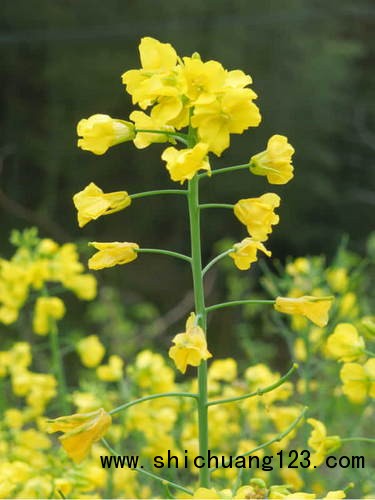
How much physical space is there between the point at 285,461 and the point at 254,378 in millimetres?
267

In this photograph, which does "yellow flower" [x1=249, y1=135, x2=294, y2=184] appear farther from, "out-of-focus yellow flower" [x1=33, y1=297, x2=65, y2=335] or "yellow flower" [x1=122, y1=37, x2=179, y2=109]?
"out-of-focus yellow flower" [x1=33, y1=297, x2=65, y2=335]

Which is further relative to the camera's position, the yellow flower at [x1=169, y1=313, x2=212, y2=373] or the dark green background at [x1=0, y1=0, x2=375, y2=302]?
the dark green background at [x1=0, y1=0, x2=375, y2=302]

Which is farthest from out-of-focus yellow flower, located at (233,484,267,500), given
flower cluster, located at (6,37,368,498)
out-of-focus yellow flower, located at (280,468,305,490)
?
out-of-focus yellow flower, located at (280,468,305,490)

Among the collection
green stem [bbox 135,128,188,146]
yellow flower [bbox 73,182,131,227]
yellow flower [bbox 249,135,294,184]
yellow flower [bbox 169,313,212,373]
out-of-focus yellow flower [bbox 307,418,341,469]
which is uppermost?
green stem [bbox 135,128,188,146]

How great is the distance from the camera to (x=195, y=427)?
51.9 inches

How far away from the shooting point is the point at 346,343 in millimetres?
974

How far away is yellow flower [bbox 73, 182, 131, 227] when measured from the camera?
2.39ft

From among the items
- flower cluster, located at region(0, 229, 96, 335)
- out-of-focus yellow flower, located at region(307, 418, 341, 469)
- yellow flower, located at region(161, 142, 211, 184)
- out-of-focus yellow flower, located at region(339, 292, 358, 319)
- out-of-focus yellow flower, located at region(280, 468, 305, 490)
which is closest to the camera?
yellow flower, located at region(161, 142, 211, 184)

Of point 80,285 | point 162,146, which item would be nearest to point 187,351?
point 80,285

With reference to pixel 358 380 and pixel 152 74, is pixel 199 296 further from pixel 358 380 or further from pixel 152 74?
pixel 358 380

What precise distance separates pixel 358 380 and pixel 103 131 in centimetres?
42

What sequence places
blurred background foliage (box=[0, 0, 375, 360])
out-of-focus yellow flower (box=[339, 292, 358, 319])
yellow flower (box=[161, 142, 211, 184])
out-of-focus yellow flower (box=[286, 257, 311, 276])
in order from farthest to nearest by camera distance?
blurred background foliage (box=[0, 0, 375, 360]) < out-of-focus yellow flower (box=[339, 292, 358, 319]) < out-of-focus yellow flower (box=[286, 257, 311, 276]) < yellow flower (box=[161, 142, 211, 184])

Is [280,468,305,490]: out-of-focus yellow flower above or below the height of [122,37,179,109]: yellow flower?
below

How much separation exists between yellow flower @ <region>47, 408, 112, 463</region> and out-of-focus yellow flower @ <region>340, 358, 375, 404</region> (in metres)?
0.34
